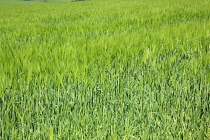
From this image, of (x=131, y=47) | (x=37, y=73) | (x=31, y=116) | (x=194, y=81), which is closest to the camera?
(x=31, y=116)

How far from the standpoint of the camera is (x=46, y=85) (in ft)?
6.80

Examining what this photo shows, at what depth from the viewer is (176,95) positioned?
2.11 m

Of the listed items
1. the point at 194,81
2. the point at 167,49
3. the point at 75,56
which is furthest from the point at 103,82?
the point at 167,49

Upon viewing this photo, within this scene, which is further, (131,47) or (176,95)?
(131,47)

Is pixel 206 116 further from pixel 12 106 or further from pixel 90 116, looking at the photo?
pixel 12 106

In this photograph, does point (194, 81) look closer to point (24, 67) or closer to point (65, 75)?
point (65, 75)

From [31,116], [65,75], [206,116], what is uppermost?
[65,75]

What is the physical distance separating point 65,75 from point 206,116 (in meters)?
1.39

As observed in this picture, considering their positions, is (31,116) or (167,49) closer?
(31,116)

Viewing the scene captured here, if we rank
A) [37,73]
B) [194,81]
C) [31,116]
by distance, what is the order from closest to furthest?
1. [31,116]
2. [37,73]
3. [194,81]

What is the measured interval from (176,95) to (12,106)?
4.91 ft

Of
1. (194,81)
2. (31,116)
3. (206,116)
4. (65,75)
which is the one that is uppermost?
(65,75)

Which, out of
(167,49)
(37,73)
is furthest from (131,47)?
(37,73)

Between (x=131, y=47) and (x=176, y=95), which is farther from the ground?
(x=131, y=47)
